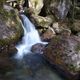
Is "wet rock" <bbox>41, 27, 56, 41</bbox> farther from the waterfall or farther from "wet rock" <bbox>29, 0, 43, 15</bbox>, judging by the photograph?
"wet rock" <bbox>29, 0, 43, 15</bbox>

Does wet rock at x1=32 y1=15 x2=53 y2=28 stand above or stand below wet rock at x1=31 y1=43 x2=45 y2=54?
above

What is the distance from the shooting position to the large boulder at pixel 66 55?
805 cm

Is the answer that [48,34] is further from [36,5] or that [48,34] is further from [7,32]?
[7,32]

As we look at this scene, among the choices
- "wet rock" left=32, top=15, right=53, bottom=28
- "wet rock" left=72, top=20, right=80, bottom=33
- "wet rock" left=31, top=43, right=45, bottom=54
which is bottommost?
"wet rock" left=31, top=43, right=45, bottom=54

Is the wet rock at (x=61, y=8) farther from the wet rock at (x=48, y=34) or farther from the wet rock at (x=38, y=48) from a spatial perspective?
the wet rock at (x=38, y=48)

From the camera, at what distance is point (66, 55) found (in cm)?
834

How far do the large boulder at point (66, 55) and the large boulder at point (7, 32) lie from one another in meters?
1.70

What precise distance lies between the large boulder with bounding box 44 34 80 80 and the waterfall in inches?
64.7

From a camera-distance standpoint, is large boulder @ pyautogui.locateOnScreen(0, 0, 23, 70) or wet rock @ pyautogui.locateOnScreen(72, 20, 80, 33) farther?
wet rock @ pyautogui.locateOnScreen(72, 20, 80, 33)

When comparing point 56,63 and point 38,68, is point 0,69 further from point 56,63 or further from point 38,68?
point 56,63

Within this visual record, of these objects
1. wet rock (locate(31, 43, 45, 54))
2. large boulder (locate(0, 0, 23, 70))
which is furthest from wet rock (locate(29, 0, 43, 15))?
wet rock (locate(31, 43, 45, 54))

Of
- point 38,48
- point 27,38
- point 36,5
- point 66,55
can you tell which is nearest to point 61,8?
point 36,5

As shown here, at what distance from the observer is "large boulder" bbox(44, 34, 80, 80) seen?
26.4 ft

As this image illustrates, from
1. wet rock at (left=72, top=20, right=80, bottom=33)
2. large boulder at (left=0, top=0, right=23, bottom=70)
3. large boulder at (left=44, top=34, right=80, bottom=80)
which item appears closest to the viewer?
large boulder at (left=44, top=34, right=80, bottom=80)
